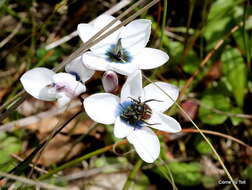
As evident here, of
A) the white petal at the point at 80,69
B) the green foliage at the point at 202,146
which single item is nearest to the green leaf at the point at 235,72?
the green foliage at the point at 202,146

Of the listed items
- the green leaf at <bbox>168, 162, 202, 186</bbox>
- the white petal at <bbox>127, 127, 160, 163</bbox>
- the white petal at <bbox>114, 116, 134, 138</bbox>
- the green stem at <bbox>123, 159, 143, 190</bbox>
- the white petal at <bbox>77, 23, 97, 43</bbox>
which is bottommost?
the green leaf at <bbox>168, 162, 202, 186</bbox>

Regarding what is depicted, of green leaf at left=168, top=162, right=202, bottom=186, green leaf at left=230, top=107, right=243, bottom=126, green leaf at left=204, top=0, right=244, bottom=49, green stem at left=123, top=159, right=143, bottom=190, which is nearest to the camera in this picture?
green stem at left=123, top=159, right=143, bottom=190

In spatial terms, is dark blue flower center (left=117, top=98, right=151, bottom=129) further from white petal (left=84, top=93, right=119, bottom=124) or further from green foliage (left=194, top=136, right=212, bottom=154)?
green foliage (left=194, top=136, right=212, bottom=154)

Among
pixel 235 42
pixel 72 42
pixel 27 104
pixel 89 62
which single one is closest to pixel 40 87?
pixel 89 62

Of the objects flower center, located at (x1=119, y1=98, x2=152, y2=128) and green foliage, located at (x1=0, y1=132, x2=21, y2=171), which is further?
green foliage, located at (x1=0, y1=132, x2=21, y2=171)

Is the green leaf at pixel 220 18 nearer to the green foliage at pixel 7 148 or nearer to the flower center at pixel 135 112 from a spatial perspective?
the flower center at pixel 135 112

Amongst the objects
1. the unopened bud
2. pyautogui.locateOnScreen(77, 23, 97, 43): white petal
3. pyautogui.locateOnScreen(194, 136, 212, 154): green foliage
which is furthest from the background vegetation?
the unopened bud

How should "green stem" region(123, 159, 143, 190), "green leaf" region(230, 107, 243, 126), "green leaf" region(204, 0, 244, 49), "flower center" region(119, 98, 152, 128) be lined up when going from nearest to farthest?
"flower center" region(119, 98, 152, 128), "green stem" region(123, 159, 143, 190), "green leaf" region(230, 107, 243, 126), "green leaf" region(204, 0, 244, 49)
